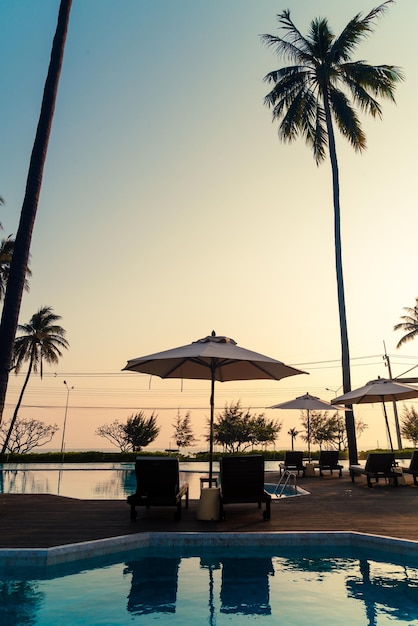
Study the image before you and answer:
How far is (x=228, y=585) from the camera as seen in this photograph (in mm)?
4891

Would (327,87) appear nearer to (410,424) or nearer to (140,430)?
(140,430)

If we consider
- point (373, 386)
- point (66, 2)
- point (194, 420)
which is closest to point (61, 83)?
point (66, 2)

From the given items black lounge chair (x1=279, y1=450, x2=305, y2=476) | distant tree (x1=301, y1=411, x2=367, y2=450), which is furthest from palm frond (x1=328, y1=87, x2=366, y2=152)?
distant tree (x1=301, y1=411, x2=367, y2=450)

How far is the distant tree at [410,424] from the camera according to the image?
49.1 m

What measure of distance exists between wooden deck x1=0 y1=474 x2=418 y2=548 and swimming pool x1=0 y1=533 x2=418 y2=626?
1.38 ft

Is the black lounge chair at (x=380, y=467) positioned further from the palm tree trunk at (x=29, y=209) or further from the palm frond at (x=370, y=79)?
the palm frond at (x=370, y=79)

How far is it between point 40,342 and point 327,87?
3177cm

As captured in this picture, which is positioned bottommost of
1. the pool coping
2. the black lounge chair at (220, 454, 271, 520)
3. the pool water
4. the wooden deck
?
the pool water

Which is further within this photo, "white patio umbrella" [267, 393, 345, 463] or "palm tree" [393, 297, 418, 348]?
"palm tree" [393, 297, 418, 348]

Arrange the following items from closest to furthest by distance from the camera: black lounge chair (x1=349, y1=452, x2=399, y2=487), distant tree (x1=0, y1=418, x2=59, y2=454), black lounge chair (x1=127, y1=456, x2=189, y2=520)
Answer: black lounge chair (x1=127, y1=456, x2=189, y2=520) < black lounge chair (x1=349, y1=452, x2=399, y2=487) < distant tree (x1=0, y1=418, x2=59, y2=454)

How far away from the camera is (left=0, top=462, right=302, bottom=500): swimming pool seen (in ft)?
44.6

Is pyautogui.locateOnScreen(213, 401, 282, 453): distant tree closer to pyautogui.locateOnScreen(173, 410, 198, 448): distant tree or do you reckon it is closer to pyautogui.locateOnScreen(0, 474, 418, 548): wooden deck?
pyautogui.locateOnScreen(173, 410, 198, 448): distant tree

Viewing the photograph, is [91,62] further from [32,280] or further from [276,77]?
[32,280]

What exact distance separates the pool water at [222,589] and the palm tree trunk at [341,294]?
11.3m
